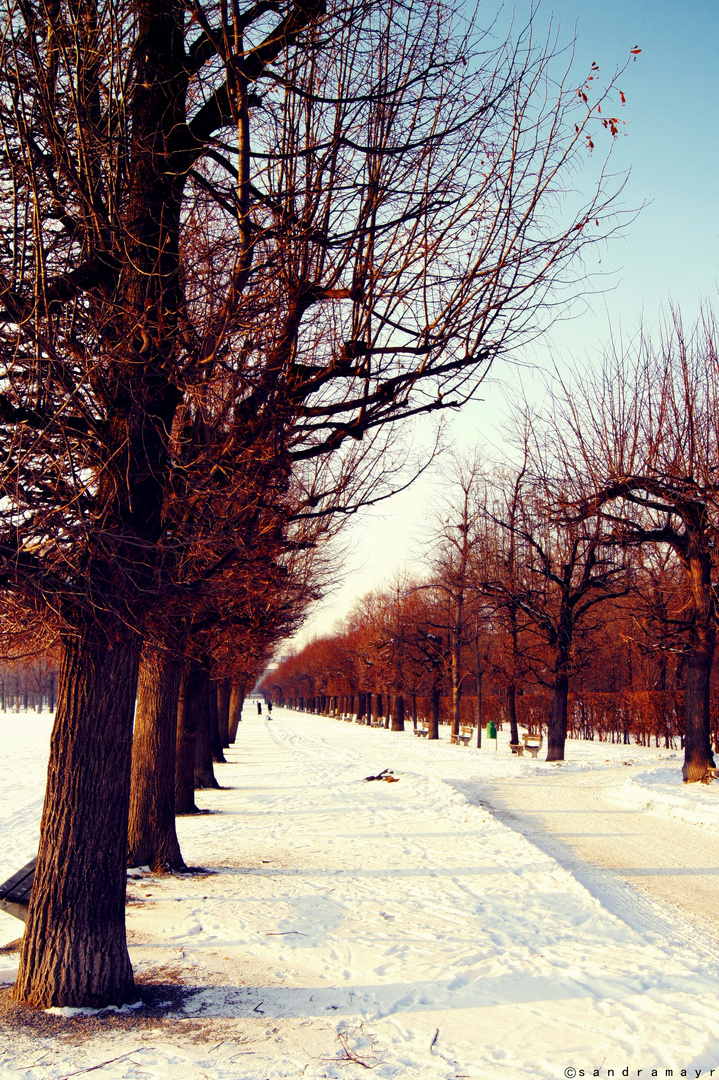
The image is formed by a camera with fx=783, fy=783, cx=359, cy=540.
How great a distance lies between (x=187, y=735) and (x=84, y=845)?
276 inches

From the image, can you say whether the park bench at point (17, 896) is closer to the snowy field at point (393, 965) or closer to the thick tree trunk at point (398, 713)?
the snowy field at point (393, 965)

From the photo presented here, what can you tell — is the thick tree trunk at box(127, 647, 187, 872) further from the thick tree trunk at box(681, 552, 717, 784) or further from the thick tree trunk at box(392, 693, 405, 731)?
the thick tree trunk at box(392, 693, 405, 731)

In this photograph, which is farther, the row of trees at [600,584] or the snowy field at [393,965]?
the row of trees at [600,584]

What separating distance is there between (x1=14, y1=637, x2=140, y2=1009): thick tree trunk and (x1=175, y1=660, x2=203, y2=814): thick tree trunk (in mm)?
6456

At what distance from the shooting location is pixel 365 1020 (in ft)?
14.6

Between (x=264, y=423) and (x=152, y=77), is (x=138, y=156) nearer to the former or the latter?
(x=152, y=77)

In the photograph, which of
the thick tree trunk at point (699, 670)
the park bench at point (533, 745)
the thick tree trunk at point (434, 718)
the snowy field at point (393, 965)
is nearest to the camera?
the snowy field at point (393, 965)

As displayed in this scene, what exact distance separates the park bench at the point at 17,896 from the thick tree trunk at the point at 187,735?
18.5 ft

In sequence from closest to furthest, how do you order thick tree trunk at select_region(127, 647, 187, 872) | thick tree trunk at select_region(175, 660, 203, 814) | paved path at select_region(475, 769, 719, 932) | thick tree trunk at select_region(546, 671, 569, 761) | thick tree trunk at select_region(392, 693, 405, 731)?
paved path at select_region(475, 769, 719, 932) → thick tree trunk at select_region(127, 647, 187, 872) → thick tree trunk at select_region(175, 660, 203, 814) → thick tree trunk at select_region(546, 671, 569, 761) → thick tree trunk at select_region(392, 693, 405, 731)

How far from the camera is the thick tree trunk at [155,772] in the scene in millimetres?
8531

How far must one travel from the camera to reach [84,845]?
187 inches

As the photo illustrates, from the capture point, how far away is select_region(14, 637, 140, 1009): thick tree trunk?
4.63 m

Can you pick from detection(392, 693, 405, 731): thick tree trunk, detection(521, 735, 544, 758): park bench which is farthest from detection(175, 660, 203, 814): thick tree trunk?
detection(392, 693, 405, 731): thick tree trunk

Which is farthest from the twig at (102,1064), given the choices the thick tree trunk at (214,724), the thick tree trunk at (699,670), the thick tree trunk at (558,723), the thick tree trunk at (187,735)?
the thick tree trunk at (558,723)
